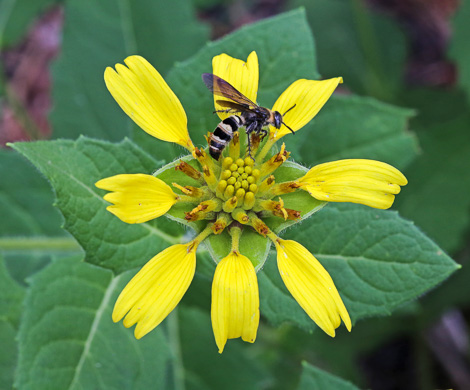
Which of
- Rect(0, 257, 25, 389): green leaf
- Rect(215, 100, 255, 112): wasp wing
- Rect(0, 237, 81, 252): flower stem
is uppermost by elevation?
Rect(215, 100, 255, 112): wasp wing

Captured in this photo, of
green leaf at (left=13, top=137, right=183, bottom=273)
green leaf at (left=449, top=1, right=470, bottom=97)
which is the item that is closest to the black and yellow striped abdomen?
green leaf at (left=13, top=137, right=183, bottom=273)

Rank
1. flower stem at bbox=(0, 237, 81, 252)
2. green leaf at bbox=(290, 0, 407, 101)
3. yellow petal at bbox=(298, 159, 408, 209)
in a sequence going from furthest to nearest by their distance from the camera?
1. green leaf at bbox=(290, 0, 407, 101)
2. flower stem at bbox=(0, 237, 81, 252)
3. yellow petal at bbox=(298, 159, 408, 209)

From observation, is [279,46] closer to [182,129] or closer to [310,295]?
[182,129]

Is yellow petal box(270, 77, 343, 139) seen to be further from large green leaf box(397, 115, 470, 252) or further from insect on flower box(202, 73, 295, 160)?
large green leaf box(397, 115, 470, 252)

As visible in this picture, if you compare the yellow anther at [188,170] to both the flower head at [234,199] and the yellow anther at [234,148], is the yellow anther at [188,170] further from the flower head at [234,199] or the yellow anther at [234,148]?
the yellow anther at [234,148]

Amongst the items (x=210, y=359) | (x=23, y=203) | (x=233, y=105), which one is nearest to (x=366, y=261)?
(x=233, y=105)

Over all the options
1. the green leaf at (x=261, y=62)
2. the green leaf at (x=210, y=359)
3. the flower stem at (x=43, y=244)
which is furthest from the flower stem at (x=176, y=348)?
the green leaf at (x=261, y=62)

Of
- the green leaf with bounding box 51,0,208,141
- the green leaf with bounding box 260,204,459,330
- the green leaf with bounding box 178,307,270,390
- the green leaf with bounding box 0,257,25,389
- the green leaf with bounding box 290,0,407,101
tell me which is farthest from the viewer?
the green leaf with bounding box 290,0,407,101
